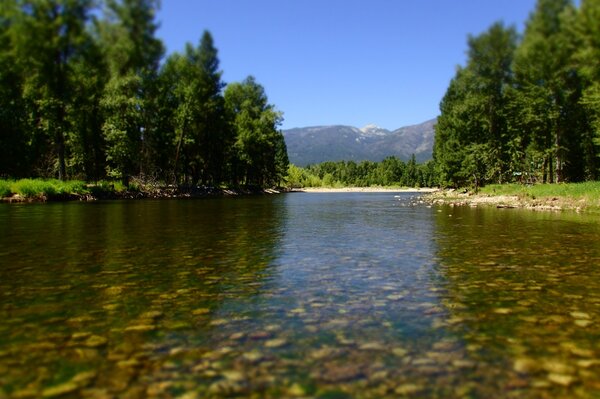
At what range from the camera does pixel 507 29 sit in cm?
5594

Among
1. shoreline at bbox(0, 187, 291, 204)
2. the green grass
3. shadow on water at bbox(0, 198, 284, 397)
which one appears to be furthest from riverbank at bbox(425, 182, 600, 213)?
the green grass

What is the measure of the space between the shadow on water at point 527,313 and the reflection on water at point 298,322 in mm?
33

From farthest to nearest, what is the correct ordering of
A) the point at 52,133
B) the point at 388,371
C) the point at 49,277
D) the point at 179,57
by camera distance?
the point at 179,57
the point at 52,133
the point at 49,277
the point at 388,371

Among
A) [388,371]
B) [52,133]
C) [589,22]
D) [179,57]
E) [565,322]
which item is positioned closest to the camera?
[388,371]

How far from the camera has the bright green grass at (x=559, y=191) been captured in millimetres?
34219

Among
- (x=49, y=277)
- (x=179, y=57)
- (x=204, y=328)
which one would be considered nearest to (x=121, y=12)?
(x=179, y=57)

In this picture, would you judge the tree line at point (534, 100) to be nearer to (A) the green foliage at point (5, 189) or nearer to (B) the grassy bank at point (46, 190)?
(B) the grassy bank at point (46, 190)

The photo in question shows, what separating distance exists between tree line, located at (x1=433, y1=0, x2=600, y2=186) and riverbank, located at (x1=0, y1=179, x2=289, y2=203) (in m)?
40.0

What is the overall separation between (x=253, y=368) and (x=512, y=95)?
59.4 metres

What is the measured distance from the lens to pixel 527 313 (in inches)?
289

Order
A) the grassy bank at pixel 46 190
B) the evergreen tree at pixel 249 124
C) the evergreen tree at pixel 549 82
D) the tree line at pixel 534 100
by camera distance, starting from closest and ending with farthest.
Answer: the grassy bank at pixel 46 190, the tree line at pixel 534 100, the evergreen tree at pixel 549 82, the evergreen tree at pixel 249 124

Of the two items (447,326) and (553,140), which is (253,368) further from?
(553,140)

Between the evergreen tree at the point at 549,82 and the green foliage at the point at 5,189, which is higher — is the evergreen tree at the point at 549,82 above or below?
above

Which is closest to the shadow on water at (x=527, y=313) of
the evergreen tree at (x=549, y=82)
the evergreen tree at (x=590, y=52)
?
the evergreen tree at (x=590, y=52)
